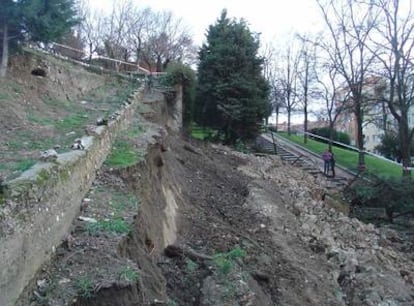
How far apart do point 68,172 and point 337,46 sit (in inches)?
927

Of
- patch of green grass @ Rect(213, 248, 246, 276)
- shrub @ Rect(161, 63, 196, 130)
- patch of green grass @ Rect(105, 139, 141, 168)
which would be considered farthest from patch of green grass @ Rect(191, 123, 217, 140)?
patch of green grass @ Rect(213, 248, 246, 276)

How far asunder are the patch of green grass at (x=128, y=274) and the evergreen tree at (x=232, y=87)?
664 inches

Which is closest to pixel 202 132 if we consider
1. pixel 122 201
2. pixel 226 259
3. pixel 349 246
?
pixel 349 246

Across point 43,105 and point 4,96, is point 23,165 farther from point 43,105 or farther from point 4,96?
point 43,105

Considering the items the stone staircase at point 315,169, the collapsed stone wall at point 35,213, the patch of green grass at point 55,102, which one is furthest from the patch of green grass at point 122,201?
the stone staircase at point 315,169

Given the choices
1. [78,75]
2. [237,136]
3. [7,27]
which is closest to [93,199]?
[7,27]

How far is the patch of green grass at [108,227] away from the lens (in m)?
6.02

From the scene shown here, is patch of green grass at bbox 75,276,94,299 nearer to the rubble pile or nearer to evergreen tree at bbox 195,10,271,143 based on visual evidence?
the rubble pile

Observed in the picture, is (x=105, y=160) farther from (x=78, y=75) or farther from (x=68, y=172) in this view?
(x=78, y=75)

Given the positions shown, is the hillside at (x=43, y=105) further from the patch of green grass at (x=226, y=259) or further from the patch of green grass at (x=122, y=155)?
the patch of green grass at (x=226, y=259)

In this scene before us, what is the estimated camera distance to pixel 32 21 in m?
12.7

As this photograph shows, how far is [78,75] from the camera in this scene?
16891 mm

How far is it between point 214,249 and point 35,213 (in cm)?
432

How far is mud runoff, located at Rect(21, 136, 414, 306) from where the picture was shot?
17.5 feet
